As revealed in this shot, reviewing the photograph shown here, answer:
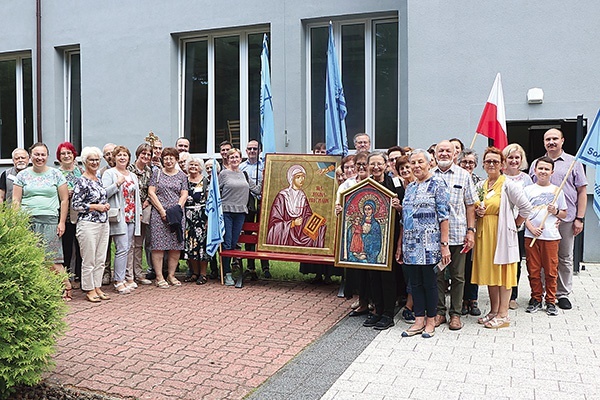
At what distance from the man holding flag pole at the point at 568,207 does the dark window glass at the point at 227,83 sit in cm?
696

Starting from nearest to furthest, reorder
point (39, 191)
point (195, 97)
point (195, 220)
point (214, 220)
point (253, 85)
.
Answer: point (39, 191), point (214, 220), point (195, 220), point (253, 85), point (195, 97)

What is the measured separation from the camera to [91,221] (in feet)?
23.4

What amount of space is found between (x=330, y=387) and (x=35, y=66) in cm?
1213

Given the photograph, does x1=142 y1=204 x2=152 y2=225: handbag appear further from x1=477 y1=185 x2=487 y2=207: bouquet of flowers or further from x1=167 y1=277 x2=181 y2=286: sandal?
x1=477 y1=185 x2=487 y2=207: bouquet of flowers

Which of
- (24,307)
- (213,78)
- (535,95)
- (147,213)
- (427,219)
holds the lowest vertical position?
(24,307)

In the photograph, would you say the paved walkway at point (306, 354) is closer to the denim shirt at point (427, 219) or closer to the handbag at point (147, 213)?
the denim shirt at point (427, 219)

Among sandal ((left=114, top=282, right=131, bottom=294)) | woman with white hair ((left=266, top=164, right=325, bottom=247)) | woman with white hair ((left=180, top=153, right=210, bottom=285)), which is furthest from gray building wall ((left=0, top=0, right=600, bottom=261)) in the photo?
sandal ((left=114, top=282, right=131, bottom=294))

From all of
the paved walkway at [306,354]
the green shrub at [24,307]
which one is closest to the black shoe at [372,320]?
the paved walkway at [306,354]

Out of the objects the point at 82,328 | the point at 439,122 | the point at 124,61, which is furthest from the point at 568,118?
the point at 124,61

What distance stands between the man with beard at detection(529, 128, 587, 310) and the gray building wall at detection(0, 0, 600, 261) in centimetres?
282

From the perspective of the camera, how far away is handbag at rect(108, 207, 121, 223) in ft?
24.4

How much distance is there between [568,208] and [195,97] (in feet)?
27.3

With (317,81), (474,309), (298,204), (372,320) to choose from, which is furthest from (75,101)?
(474,309)

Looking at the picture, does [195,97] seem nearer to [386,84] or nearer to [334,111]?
[386,84]
